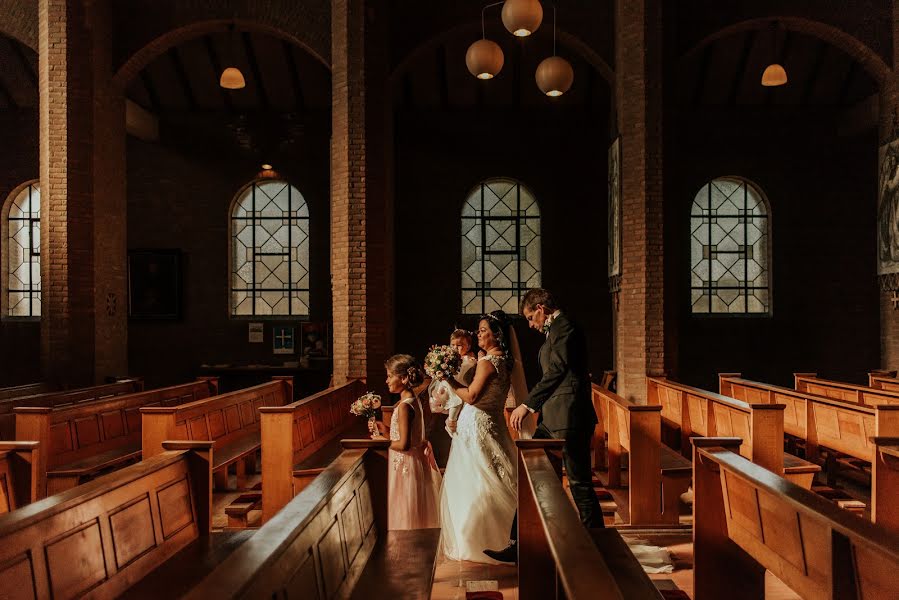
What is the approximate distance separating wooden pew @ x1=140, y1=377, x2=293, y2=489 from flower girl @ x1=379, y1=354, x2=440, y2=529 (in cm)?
194

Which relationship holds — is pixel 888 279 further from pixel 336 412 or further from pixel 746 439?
pixel 336 412

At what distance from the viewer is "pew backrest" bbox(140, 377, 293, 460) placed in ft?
19.1

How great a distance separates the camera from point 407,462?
16.0 feet

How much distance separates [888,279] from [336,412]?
8.37 meters

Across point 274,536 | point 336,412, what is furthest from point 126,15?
point 274,536

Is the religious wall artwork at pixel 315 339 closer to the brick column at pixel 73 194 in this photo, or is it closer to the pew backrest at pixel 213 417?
the brick column at pixel 73 194

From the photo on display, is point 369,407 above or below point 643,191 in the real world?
below

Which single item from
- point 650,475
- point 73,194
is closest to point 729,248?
point 650,475

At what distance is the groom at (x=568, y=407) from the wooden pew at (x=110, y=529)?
6.07ft

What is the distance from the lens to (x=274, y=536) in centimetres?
224

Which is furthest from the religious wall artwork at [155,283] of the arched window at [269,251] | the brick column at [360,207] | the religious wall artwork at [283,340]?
the brick column at [360,207]

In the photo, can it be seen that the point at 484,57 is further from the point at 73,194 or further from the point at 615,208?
the point at 73,194

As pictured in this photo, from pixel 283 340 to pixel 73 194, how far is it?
480cm

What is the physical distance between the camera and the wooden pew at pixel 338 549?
1.95 metres
